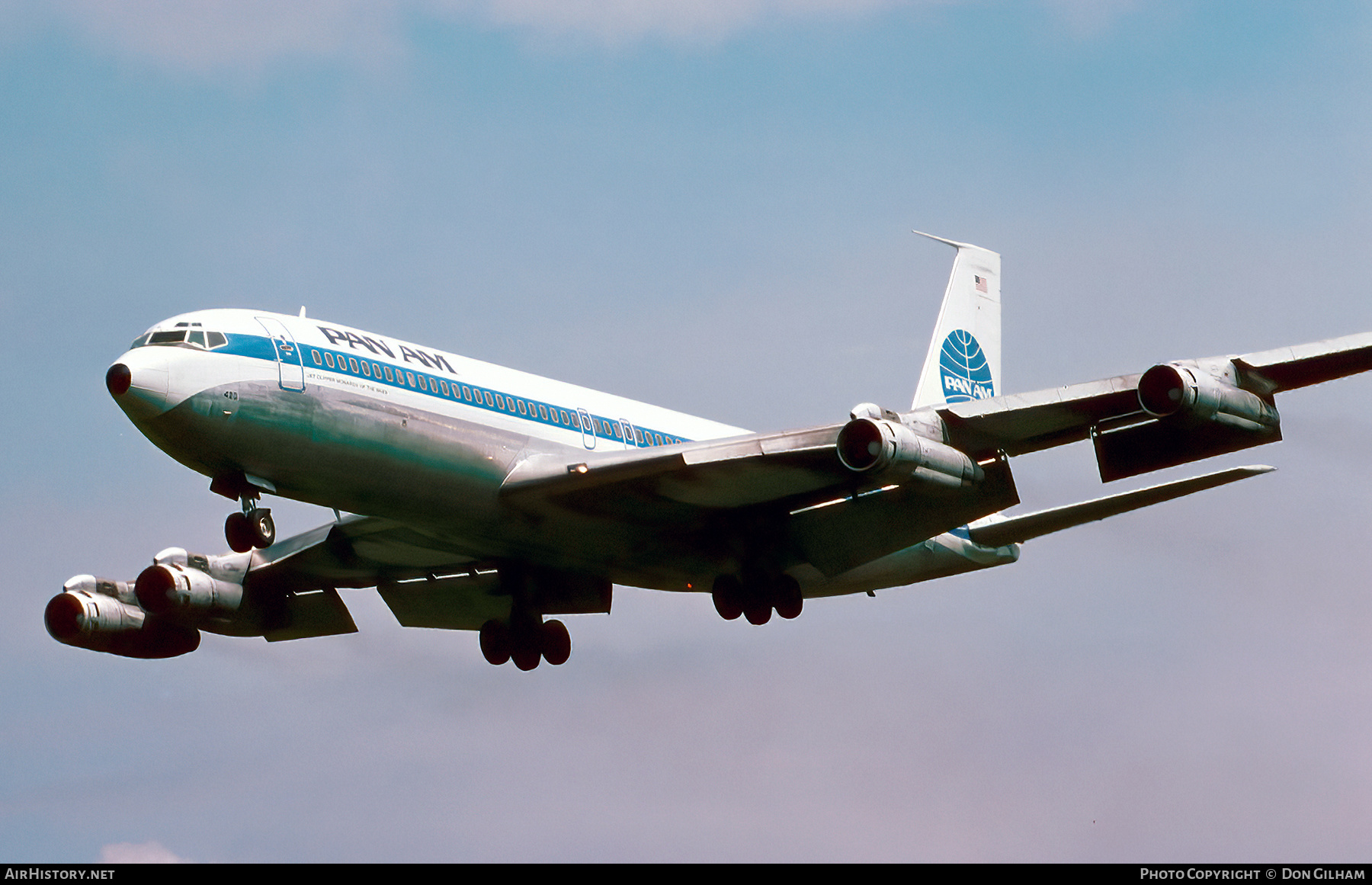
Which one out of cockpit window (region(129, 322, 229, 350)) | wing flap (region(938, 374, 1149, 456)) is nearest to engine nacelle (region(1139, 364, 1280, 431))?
wing flap (region(938, 374, 1149, 456))

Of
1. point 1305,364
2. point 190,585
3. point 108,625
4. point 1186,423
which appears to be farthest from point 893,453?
point 108,625

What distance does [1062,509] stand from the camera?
41281 millimetres

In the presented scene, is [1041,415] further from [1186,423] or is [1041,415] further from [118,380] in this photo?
[118,380]

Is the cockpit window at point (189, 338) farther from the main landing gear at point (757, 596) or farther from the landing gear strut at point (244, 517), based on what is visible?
the main landing gear at point (757, 596)

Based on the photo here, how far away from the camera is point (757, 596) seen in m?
40.4

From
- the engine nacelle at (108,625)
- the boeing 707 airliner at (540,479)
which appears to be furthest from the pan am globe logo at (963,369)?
the engine nacelle at (108,625)

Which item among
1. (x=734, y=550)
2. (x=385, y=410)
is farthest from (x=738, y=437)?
(x=385, y=410)

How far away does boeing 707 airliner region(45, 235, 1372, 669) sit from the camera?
33844 millimetres

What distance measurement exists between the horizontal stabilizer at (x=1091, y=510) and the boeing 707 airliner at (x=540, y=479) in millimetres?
62

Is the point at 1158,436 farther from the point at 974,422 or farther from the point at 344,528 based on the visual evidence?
Result: the point at 344,528

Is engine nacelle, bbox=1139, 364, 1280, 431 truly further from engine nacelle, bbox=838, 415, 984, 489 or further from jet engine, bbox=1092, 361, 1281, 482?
engine nacelle, bbox=838, 415, 984, 489
